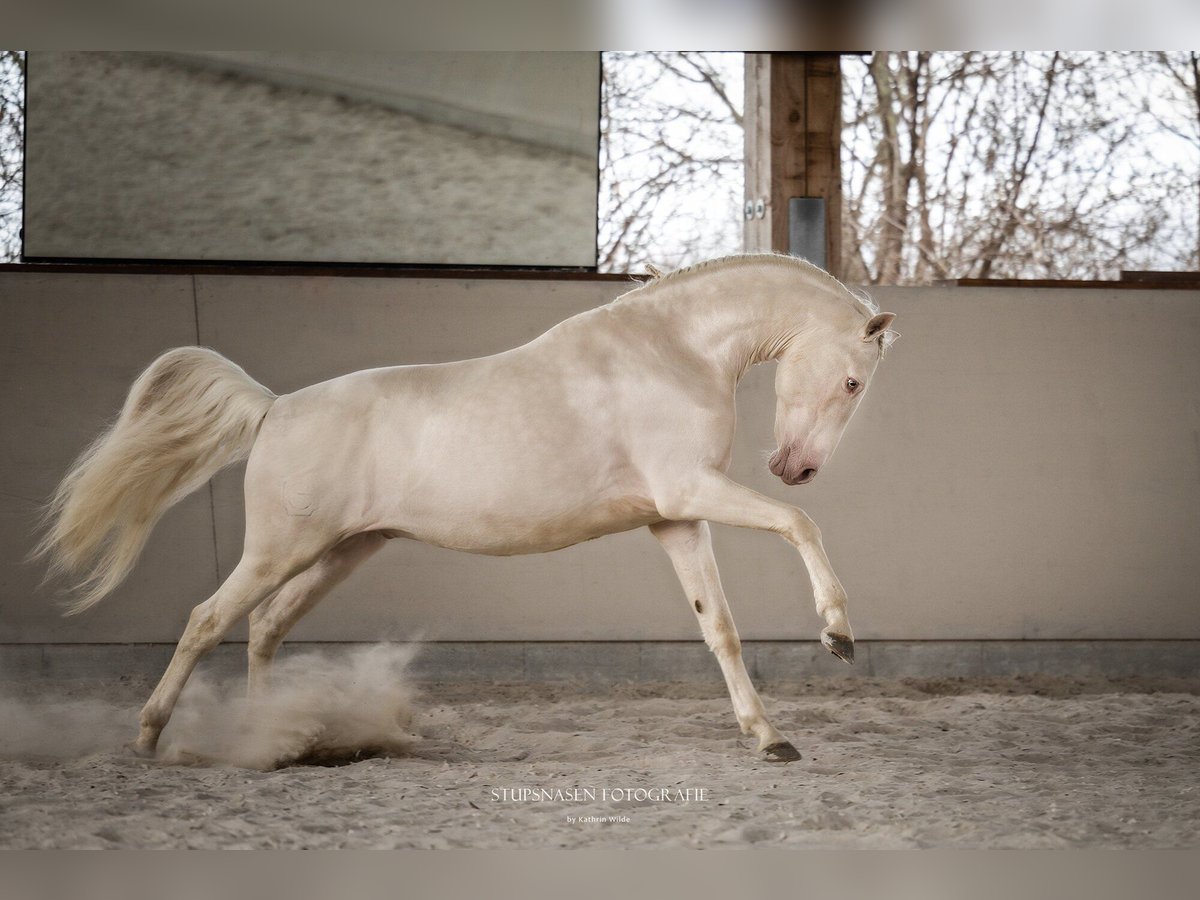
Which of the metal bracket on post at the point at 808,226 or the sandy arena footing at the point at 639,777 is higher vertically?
the metal bracket on post at the point at 808,226

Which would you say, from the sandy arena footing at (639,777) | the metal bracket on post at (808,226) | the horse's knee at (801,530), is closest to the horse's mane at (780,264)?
the horse's knee at (801,530)

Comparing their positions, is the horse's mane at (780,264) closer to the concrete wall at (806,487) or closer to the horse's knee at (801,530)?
the horse's knee at (801,530)

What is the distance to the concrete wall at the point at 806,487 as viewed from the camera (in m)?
4.90

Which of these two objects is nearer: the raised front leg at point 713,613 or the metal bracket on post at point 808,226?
the raised front leg at point 713,613

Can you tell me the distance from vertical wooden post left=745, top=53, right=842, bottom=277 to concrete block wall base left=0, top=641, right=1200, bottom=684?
1.89 meters

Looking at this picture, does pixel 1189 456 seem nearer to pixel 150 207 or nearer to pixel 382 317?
pixel 382 317

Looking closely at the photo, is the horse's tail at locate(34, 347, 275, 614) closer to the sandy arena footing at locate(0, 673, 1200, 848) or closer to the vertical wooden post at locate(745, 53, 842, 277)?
the sandy arena footing at locate(0, 673, 1200, 848)

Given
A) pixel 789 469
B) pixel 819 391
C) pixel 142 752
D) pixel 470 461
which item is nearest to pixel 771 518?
pixel 789 469

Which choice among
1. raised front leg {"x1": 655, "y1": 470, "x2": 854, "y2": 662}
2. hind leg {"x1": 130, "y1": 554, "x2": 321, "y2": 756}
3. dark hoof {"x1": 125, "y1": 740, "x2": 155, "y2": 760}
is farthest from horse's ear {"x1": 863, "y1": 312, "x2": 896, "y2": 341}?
dark hoof {"x1": 125, "y1": 740, "x2": 155, "y2": 760}

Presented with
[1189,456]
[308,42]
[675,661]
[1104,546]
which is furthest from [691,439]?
[1189,456]

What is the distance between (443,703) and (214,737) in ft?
4.02

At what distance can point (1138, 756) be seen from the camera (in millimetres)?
3496

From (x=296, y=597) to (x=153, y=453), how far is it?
63 centimetres

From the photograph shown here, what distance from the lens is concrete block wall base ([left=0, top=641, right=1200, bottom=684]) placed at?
15.9 feet
